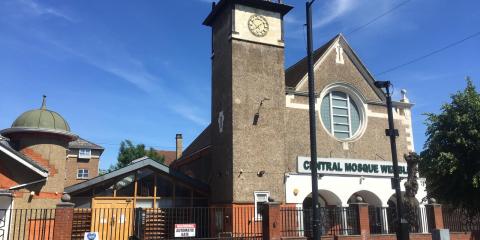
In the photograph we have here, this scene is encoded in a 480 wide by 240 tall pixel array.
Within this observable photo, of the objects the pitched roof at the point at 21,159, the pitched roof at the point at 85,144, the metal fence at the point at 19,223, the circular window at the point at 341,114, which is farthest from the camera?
the pitched roof at the point at 85,144

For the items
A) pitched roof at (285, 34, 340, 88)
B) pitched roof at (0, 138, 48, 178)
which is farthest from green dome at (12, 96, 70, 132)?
pitched roof at (285, 34, 340, 88)

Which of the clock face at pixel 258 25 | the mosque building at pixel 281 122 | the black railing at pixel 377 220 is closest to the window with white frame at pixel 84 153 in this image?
the mosque building at pixel 281 122

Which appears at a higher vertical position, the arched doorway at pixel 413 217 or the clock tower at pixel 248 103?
the clock tower at pixel 248 103

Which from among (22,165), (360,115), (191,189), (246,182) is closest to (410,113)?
(360,115)

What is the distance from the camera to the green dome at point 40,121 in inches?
707

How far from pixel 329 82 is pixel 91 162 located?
3587 centimetres

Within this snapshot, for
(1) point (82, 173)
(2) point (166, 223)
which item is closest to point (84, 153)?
(1) point (82, 173)

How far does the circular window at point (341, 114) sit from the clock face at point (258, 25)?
16.8 ft

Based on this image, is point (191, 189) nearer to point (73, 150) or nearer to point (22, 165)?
point (22, 165)

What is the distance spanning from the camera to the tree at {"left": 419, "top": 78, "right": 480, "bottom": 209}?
52.6 ft

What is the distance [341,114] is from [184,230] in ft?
41.2

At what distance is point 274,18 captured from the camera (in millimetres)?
23031

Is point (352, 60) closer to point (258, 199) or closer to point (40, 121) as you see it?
point (258, 199)

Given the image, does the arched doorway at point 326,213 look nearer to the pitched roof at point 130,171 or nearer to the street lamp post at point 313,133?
the street lamp post at point 313,133
